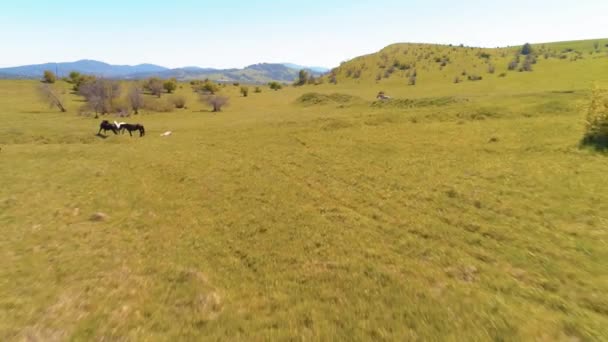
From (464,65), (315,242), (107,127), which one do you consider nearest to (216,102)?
Answer: (107,127)

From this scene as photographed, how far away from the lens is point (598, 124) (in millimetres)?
19938

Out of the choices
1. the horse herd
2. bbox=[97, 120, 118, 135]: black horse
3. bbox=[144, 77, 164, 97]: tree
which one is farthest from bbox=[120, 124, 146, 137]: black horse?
bbox=[144, 77, 164, 97]: tree

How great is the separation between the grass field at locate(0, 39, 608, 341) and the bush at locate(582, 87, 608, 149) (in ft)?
4.06

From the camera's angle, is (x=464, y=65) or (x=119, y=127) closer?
(x=119, y=127)

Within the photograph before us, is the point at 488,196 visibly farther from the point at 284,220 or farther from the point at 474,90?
the point at 474,90

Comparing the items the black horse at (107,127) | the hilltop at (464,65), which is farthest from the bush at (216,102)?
the hilltop at (464,65)

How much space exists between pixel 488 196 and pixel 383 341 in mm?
10008

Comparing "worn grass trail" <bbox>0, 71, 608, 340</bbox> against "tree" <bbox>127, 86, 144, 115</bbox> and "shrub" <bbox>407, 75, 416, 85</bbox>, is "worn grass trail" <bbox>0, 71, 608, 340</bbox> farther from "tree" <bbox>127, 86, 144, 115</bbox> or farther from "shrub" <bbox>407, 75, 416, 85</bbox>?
"shrub" <bbox>407, 75, 416, 85</bbox>

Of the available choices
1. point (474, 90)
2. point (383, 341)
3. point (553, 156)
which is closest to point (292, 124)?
point (553, 156)

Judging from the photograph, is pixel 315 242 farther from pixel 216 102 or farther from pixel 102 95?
pixel 102 95

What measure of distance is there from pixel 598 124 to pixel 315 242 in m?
21.5

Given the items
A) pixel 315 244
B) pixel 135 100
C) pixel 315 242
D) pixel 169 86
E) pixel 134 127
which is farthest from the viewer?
pixel 169 86

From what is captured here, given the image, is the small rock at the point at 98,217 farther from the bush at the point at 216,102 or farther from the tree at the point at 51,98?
the tree at the point at 51,98

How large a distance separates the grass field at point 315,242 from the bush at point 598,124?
124 cm
